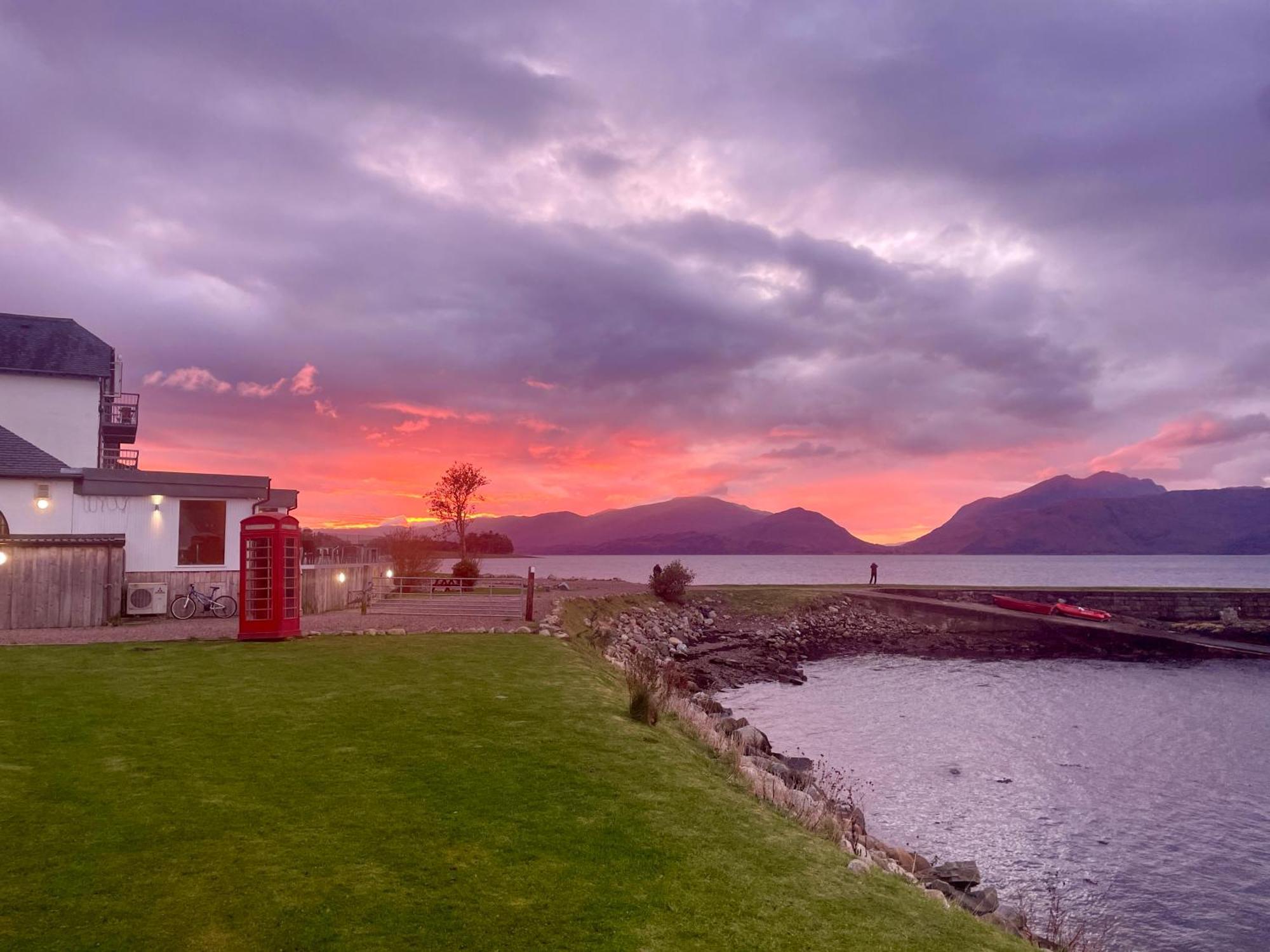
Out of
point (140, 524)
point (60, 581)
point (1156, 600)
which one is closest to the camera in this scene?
point (60, 581)

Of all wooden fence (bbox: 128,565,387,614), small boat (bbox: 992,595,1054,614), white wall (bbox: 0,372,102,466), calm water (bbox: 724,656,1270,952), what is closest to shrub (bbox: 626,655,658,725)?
calm water (bbox: 724,656,1270,952)

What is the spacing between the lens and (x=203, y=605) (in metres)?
25.6

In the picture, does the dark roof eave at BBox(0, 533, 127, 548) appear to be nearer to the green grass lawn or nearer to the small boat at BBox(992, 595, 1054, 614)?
the green grass lawn

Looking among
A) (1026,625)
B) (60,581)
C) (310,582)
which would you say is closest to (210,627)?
(60,581)

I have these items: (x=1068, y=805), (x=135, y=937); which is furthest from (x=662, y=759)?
(x=1068, y=805)

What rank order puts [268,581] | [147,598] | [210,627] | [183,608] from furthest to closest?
[183,608] < [147,598] < [210,627] < [268,581]

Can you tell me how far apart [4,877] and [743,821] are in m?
6.62

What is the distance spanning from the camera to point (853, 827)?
1155 centimetres

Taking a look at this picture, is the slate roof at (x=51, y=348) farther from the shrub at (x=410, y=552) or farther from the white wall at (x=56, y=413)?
the shrub at (x=410, y=552)

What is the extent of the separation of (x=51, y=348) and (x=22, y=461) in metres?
15.1

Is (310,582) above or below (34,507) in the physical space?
below

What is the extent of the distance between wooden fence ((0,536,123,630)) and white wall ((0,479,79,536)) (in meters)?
2.91

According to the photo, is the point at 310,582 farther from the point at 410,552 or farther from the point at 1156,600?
the point at 1156,600

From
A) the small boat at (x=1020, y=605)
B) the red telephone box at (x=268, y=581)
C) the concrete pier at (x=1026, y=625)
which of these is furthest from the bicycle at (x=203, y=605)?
the small boat at (x=1020, y=605)
